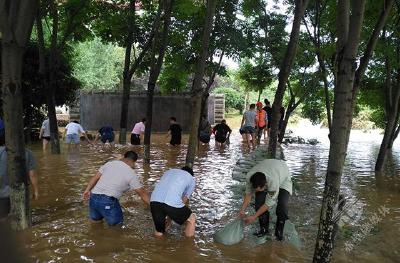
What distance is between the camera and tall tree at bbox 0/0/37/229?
620 centimetres

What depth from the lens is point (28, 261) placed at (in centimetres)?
543

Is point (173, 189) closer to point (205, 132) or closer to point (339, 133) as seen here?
point (339, 133)

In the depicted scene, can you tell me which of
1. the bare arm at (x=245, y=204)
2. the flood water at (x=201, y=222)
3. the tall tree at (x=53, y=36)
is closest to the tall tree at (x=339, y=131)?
the flood water at (x=201, y=222)

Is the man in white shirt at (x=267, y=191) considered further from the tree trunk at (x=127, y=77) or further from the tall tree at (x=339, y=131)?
the tree trunk at (x=127, y=77)

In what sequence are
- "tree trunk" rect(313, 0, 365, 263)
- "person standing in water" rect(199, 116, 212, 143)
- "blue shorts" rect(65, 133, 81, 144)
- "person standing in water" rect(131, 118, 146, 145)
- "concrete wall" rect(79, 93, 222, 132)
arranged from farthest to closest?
"concrete wall" rect(79, 93, 222, 132), "person standing in water" rect(199, 116, 212, 143), "person standing in water" rect(131, 118, 146, 145), "blue shorts" rect(65, 133, 81, 144), "tree trunk" rect(313, 0, 365, 263)

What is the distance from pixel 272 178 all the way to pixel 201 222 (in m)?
1.81

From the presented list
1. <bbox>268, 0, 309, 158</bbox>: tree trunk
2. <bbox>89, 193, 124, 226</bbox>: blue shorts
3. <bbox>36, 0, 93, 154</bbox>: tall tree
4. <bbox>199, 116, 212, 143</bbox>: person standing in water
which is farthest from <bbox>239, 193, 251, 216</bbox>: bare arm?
<bbox>199, 116, 212, 143</bbox>: person standing in water

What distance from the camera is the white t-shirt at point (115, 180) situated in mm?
6766

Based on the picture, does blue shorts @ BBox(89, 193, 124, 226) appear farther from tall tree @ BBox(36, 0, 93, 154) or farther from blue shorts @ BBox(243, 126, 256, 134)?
blue shorts @ BBox(243, 126, 256, 134)

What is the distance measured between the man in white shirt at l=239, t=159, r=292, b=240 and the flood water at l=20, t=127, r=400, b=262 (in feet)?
1.15

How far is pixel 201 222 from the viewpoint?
7633 millimetres

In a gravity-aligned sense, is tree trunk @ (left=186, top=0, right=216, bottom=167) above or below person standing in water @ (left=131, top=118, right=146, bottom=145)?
above

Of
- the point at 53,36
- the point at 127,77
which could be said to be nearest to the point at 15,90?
the point at 53,36

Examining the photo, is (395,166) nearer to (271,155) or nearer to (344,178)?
(344,178)
